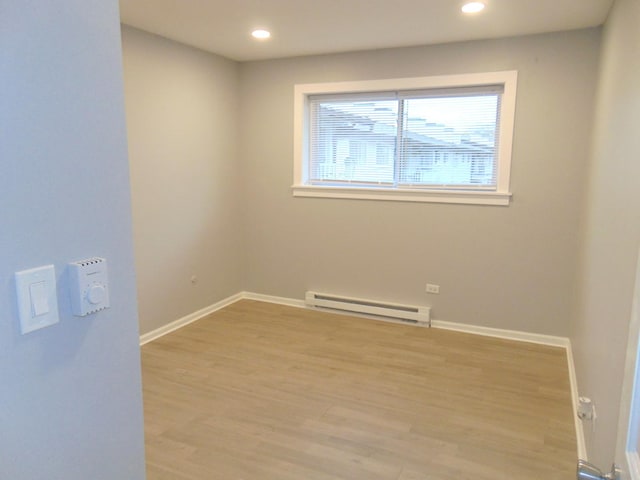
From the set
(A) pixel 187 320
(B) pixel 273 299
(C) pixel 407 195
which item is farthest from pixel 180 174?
(C) pixel 407 195

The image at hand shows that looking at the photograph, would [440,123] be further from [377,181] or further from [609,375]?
[609,375]

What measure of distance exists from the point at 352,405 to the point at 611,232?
177cm

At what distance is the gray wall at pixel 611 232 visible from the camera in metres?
1.66

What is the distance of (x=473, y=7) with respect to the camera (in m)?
3.06

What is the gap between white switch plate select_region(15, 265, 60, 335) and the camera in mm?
909

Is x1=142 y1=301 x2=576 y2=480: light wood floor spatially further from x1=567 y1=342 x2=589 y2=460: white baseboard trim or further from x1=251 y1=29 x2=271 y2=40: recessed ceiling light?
x1=251 y1=29 x2=271 y2=40: recessed ceiling light

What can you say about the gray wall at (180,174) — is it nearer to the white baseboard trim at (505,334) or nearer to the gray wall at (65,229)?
the white baseboard trim at (505,334)

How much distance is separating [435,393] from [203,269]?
252 cm

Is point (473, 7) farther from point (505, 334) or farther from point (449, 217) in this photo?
point (505, 334)

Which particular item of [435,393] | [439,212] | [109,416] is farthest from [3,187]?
[439,212]

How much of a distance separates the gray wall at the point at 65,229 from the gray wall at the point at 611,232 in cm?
153

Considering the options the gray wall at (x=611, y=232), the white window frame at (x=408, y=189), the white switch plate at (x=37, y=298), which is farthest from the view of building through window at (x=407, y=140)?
the white switch plate at (x=37, y=298)

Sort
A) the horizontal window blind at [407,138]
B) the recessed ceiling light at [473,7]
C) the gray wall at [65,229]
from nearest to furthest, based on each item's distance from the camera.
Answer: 1. the gray wall at [65,229]
2. the recessed ceiling light at [473,7]
3. the horizontal window blind at [407,138]

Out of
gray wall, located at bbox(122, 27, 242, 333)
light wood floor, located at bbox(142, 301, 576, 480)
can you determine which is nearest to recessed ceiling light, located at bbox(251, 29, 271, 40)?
gray wall, located at bbox(122, 27, 242, 333)
